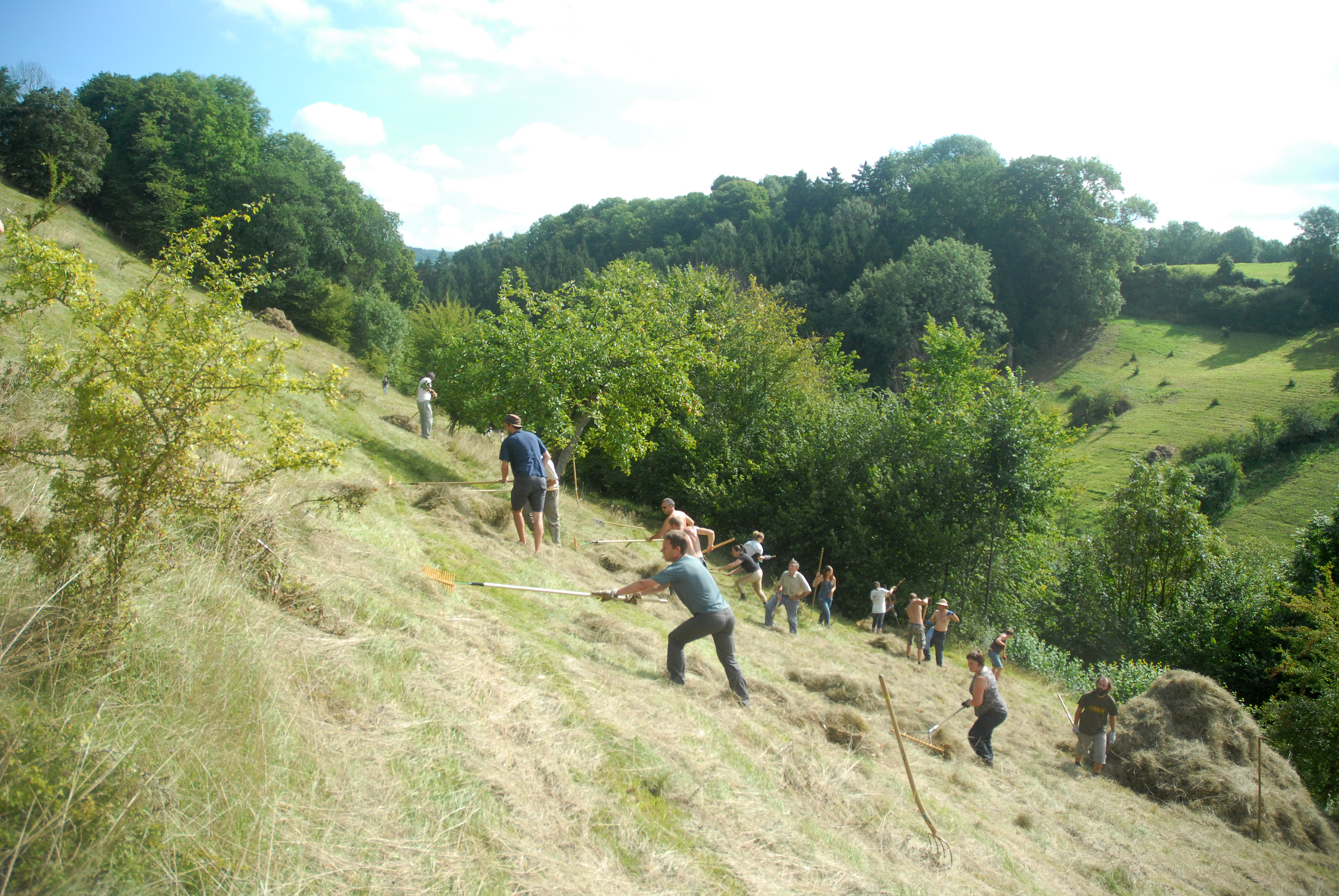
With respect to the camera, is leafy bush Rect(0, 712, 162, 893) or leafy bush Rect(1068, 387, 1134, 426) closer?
leafy bush Rect(0, 712, 162, 893)

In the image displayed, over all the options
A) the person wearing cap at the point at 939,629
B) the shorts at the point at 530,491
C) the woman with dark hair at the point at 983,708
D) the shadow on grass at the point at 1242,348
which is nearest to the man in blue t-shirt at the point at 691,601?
the shorts at the point at 530,491

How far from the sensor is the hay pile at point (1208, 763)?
37.2ft

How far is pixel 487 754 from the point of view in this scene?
482 centimetres

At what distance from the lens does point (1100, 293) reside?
58.8 m

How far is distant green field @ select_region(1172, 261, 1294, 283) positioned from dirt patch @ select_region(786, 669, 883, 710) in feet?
254

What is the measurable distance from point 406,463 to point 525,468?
19.6 feet

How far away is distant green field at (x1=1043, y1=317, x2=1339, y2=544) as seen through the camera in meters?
40.3

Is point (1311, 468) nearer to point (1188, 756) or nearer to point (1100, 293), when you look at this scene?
point (1100, 293)

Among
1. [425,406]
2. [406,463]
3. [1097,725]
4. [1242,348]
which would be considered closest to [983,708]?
[1097,725]

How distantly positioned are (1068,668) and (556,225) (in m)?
88.8

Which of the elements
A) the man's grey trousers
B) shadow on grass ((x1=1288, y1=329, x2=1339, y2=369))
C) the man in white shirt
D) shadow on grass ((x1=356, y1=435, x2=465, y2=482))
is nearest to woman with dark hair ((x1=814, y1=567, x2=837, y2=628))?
the man in white shirt

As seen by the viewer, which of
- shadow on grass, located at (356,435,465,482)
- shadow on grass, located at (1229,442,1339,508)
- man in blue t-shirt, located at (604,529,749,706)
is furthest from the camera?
shadow on grass, located at (1229,442,1339,508)

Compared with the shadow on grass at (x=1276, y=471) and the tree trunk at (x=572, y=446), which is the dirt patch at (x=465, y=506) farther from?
the shadow on grass at (x=1276, y=471)

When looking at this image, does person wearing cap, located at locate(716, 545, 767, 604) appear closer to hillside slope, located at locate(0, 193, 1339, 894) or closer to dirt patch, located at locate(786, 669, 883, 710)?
dirt patch, located at locate(786, 669, 883, 710)
